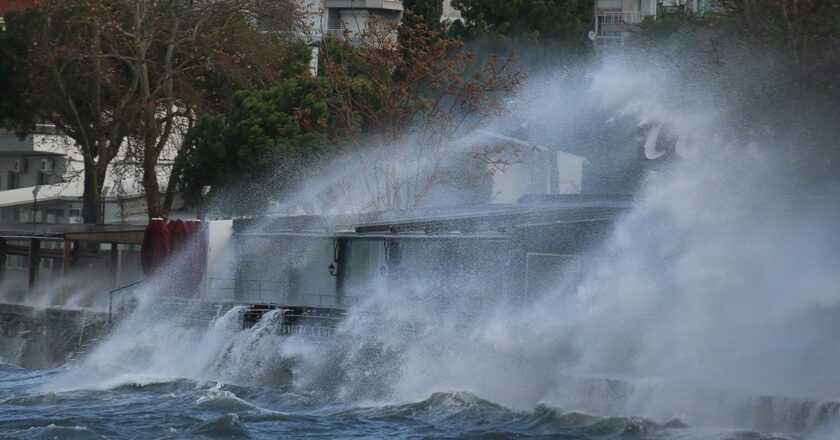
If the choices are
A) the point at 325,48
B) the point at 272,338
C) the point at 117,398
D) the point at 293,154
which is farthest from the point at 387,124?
the point at 117,398

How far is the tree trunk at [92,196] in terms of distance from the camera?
43906 mm

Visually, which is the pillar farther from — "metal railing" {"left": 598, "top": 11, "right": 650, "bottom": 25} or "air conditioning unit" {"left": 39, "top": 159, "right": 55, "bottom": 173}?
"metal railing" {"left": 598, "top": 11, "right": 650, "bottom": 25}

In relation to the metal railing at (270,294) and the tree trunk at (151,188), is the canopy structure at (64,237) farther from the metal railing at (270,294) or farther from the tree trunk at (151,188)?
the metal railing at (270,294)

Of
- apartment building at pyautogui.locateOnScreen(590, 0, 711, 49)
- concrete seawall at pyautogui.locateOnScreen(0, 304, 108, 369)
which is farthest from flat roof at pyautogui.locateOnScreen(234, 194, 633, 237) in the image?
apartment building at pyautogui.locateOnScreen(590, 0, 711, 49)

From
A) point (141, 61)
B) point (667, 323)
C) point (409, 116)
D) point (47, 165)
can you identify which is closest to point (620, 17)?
point (47, 165)

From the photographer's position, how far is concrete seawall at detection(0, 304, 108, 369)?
34.5 metres

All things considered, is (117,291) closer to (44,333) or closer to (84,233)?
(84,233)

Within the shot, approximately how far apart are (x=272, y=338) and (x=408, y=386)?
433 centimetres

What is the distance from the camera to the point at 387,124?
136 feet

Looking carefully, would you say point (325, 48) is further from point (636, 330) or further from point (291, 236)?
point (636, 330)

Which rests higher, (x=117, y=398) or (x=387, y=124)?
(x=387, y=124)

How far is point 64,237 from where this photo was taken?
1470 inches

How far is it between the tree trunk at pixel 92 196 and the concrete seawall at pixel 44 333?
6633 millimetres

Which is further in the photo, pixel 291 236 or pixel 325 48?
pixel 325 48
